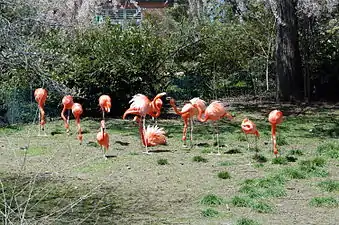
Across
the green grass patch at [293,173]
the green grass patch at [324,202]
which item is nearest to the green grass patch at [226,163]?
the green grass patch at [293,173]

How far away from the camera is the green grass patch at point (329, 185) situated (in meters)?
7.27

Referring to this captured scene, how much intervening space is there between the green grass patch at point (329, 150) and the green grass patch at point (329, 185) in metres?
1.78

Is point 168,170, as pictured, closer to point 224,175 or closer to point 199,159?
point 199,159

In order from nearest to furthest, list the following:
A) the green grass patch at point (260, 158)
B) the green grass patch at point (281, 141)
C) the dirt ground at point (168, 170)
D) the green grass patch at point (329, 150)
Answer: the dirt ground at point (168, 170)
the green grass patch at point (260, 158)
the green grass patch at point (329, 150)
the green grass patch at point (281, 141)

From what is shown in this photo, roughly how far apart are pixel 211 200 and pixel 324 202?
46.8 inches

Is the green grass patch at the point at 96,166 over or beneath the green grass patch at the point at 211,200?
over

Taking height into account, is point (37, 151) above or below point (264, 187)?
above

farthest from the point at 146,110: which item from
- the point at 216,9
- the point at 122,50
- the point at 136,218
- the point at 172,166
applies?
the point at 216,9

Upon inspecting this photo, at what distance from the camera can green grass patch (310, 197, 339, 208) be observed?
6586mm

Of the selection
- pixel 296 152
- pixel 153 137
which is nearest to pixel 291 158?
pixel 296 152

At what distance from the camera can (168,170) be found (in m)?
8.63

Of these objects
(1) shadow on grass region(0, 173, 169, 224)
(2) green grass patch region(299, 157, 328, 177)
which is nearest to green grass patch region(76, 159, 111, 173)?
(1) shadow on grass region(0, 173, 169, 224)

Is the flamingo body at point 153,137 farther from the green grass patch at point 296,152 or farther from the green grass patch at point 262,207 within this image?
the green grass patch at point 262,207

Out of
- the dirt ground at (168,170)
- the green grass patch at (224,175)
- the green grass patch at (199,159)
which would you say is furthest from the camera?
the green grass patch at (199,159)
